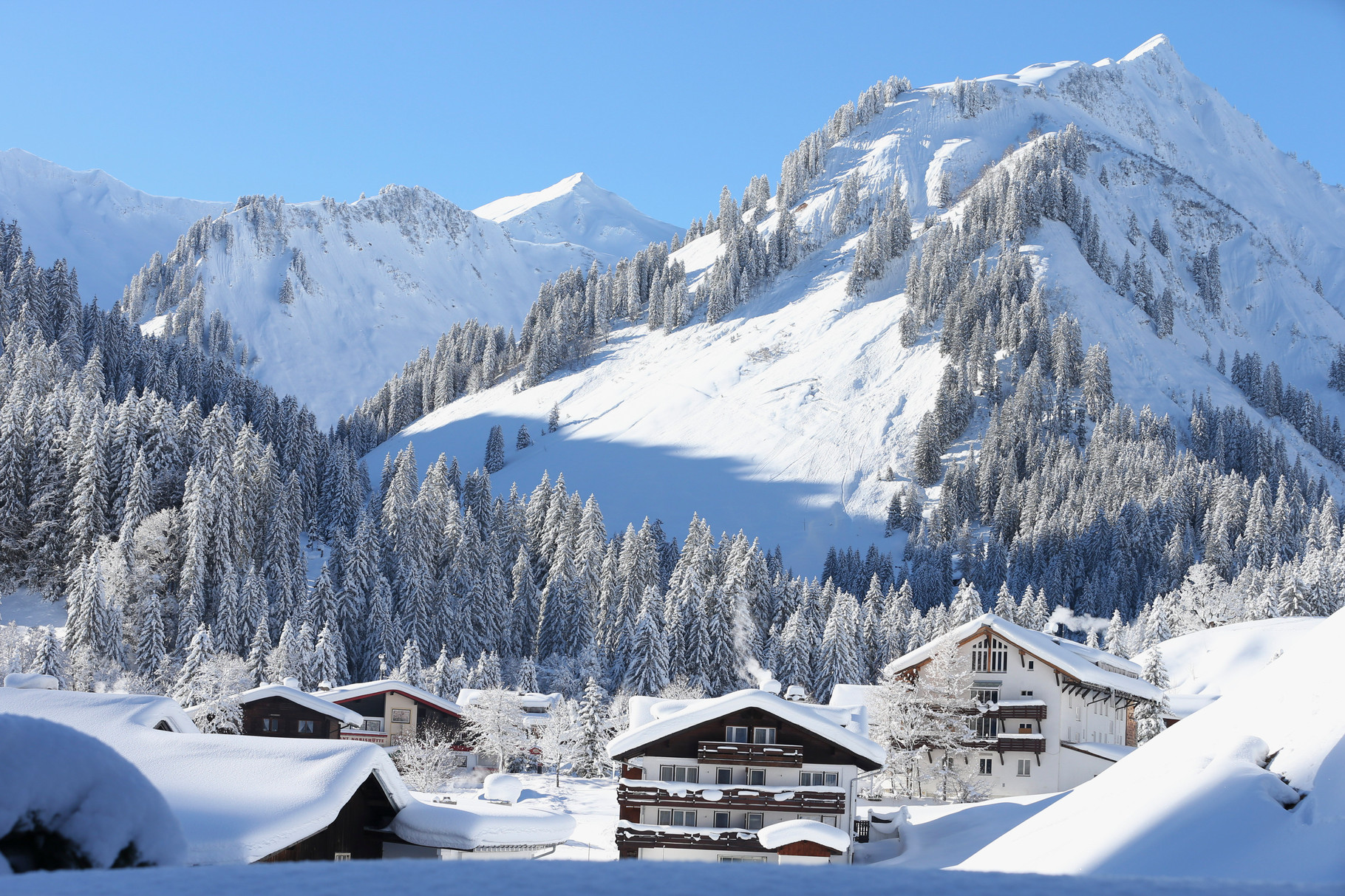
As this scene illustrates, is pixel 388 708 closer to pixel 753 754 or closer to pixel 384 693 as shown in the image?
pixel 384 693

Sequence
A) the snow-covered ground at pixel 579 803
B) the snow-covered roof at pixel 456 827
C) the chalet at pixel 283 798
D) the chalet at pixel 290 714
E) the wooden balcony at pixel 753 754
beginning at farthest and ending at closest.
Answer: the chalet at pixel 290 714, the snow-covered ground at pixel 579 803, the wooden balcony at pixel 753 754, the snow-covered roof at pixel 456 827, the chalet at pixel 283 798

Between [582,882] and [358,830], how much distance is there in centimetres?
1248

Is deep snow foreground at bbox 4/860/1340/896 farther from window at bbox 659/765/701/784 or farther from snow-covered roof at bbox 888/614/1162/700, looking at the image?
snow-covered roof at bbox 888/614/1162/700

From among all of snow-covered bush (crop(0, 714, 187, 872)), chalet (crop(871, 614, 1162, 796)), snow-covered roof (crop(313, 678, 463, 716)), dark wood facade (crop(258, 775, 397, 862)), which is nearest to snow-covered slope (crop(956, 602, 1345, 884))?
snow-covered bush (crop(0, 714, 187, 872))

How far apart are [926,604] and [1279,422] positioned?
3854 inches

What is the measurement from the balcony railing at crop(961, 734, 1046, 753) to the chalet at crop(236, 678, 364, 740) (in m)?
27.0

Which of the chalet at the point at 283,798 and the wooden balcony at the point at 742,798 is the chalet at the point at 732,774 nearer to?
the wooden balcony at the point at 742,798

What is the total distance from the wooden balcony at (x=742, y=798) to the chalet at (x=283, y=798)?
13896 millimetres

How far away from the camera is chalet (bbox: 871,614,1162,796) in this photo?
1745 inches

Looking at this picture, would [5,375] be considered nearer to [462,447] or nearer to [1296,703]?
[462,447]

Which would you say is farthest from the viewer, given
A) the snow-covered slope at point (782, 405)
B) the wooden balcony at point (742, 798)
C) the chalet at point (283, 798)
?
the snow-covered slope at point (782, 405)

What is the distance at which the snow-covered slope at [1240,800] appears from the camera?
23.1ft

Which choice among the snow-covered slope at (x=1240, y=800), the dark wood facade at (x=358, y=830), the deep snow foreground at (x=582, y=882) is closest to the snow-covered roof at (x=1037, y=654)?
the dark wood facade at (x=358, y=830)

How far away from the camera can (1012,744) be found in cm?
4428
